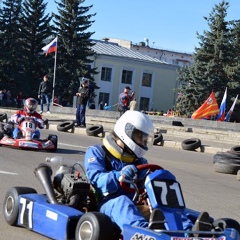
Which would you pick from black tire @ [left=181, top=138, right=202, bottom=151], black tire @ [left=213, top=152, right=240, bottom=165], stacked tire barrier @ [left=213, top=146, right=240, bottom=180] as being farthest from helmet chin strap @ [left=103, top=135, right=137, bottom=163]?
black tire @ [left=181, top=138, right=202, bottom=151]

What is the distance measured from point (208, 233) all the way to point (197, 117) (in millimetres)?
28512

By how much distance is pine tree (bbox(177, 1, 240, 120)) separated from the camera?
43.8 m

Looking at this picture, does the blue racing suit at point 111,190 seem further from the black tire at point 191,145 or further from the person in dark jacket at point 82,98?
the person in dark jacket at point 82,98

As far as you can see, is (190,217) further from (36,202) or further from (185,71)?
(185,71)

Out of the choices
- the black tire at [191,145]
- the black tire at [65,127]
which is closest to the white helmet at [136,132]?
the black tire at [191,145]

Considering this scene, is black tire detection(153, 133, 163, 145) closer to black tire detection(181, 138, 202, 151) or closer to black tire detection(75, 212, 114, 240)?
black tire detection(181, 138, 202, 151)

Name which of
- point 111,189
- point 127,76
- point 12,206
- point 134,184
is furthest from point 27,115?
point 127,76

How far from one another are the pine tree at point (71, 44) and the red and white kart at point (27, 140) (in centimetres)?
3815

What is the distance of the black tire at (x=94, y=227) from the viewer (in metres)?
4.71

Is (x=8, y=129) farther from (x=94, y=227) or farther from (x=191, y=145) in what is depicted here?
(x=94, y=227)

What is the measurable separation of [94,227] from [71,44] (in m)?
48.1

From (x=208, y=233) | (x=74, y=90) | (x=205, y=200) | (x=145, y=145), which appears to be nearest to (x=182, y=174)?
(x=205, y=200)

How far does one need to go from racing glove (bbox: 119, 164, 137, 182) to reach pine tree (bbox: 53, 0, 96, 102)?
46.3 metres

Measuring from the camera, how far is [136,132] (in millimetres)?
5508
